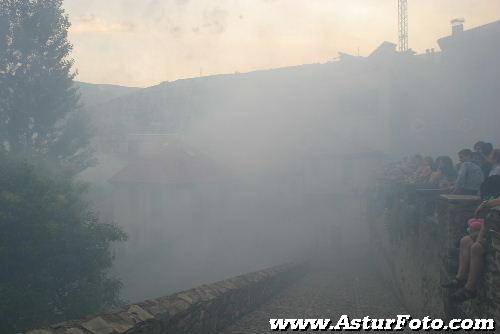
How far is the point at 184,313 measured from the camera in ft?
21.7

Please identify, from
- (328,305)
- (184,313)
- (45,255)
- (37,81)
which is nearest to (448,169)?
(328,305)

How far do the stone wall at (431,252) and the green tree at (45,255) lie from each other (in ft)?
33.7

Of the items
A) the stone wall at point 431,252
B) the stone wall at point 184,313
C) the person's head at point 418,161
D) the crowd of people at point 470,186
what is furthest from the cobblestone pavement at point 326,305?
the person's head at point 418,161

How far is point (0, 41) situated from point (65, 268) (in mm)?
22027

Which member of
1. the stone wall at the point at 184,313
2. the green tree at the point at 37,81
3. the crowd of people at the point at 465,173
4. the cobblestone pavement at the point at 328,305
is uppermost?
the green tree at the point at 37,81

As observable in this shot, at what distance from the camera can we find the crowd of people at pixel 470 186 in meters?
6.50

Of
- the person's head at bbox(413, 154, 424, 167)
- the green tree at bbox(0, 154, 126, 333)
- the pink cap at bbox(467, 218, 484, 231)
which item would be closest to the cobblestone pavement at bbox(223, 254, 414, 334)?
the pink cap at bbox(467, 218, 484, 231)

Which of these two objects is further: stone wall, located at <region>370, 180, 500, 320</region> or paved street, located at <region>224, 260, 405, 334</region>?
paved street, located at <region>224, 260, 405, 334</region>

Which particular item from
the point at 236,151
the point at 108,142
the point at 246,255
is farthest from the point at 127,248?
the point at 108,142

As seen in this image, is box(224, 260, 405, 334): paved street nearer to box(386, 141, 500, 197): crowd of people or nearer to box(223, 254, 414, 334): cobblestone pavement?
box(223, 254, 414, 334): cobblestone pavement

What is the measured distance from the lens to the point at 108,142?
2216 inches

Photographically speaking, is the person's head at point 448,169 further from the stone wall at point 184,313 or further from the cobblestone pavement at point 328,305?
the stone wall at point 184,313

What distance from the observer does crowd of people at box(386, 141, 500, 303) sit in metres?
6.50

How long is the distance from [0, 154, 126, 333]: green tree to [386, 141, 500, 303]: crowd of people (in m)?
11.2
